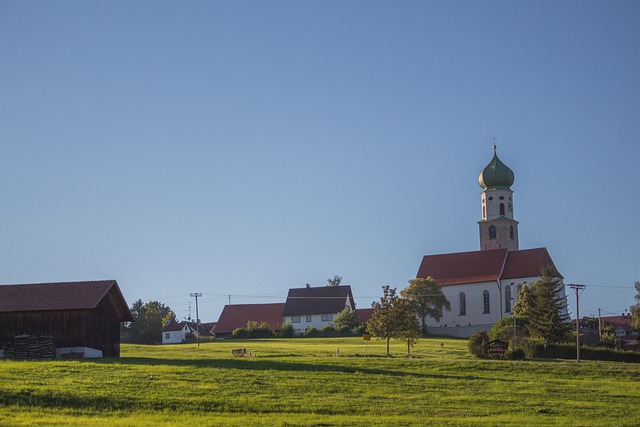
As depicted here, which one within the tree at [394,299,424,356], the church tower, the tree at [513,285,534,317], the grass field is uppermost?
the church tower

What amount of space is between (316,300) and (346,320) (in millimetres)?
14396

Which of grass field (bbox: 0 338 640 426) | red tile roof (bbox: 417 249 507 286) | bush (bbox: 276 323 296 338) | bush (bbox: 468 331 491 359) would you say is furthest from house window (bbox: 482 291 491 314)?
grass field (bbox: 0 338 640 426)

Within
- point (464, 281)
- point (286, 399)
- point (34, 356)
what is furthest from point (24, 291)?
point (464, 281)

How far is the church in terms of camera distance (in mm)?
104625

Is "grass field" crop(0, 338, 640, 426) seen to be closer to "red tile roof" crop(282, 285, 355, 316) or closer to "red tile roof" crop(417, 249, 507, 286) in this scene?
"red tile roof" crop(417, 249, 507, 286)

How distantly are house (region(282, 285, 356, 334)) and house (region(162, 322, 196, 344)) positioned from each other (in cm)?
1210

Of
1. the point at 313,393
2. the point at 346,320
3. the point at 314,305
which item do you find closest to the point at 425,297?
the point at 346,320

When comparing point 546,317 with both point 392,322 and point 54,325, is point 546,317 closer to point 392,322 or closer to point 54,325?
point 392,322

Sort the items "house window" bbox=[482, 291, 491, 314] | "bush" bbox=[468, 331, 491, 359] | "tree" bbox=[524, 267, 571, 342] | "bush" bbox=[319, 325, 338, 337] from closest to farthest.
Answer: "bush" bbox=[468, 331, 491, 359], "tree" bbox=[524, 267, 571, 342], "bush" bbox=[319, 325, 338, 337], "house window" bbox=[482, 291, 491, 314]

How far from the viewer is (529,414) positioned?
37094 millimetres

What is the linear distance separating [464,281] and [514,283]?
581 cm

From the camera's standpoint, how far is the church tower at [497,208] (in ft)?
383

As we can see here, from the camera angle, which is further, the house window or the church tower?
the church tower

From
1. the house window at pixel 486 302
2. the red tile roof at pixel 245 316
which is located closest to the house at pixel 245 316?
the red tile roof at pixel 245 316
